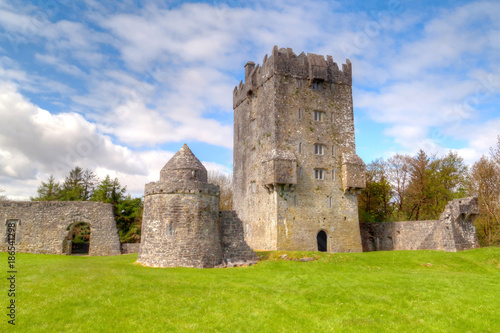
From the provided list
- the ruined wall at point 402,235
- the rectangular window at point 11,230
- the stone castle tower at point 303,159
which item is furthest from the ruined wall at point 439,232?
the rectangular window at point 11,230

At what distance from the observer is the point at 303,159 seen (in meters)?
32.9

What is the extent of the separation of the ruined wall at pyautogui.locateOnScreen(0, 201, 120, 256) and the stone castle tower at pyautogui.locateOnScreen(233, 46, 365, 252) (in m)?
13.5

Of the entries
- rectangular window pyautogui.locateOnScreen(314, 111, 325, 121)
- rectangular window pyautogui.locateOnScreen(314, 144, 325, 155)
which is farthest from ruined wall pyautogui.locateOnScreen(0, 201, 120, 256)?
rectangular window pyautogui.locateOnScreen(314, 111, 325, 121)

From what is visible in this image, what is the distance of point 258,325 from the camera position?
11156 millimetres

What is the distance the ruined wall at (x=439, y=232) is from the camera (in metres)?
28.4

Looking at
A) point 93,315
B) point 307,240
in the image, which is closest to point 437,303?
point 93,315

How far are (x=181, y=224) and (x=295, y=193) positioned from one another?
13.6 m

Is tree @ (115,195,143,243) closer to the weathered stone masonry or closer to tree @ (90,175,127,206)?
tree @ (90,175,127,206)

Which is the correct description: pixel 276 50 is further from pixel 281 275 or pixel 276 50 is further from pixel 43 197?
pixel 43 197

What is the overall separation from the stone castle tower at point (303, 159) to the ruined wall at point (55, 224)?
13510 mm

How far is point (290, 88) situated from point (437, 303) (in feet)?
78.9

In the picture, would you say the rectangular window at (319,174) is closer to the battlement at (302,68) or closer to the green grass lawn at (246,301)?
the battlement at (302,68)

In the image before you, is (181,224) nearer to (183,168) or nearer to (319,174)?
(183,168)

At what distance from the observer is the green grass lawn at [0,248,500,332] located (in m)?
11.1
